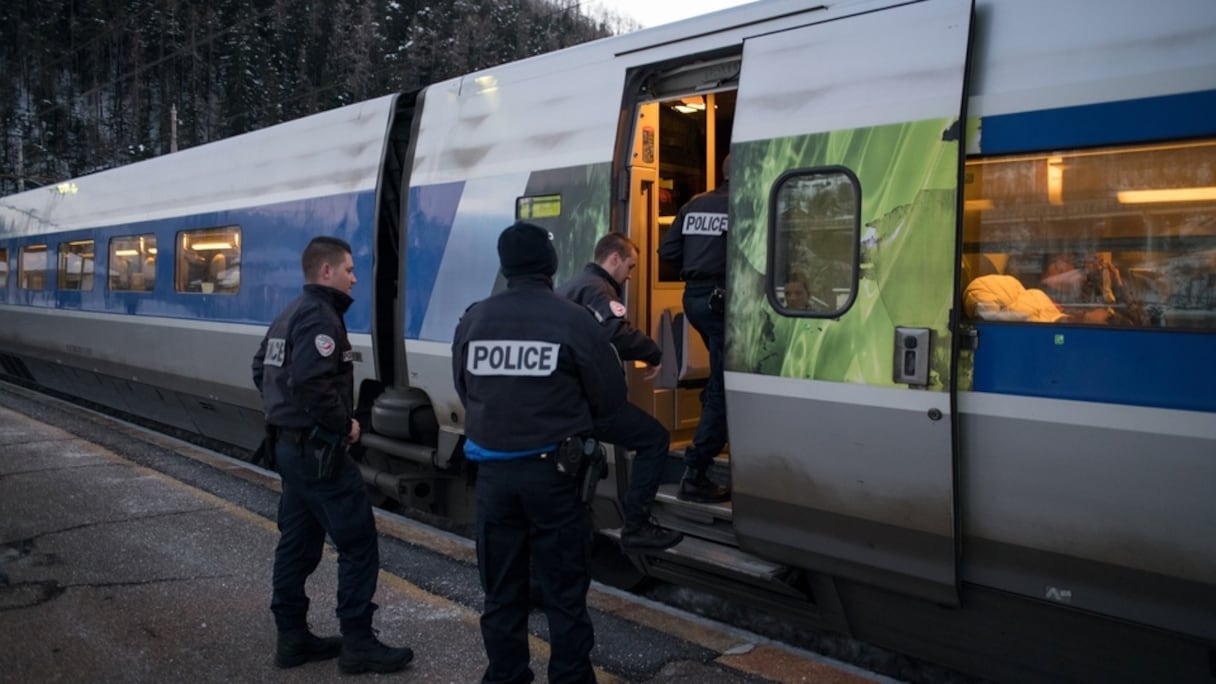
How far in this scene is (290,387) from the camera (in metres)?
3.85

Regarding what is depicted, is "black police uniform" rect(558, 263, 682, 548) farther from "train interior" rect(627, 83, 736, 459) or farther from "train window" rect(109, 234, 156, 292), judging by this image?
"train window" rect(109, 234, 156, 292)

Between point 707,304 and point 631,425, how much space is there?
2.52 ft

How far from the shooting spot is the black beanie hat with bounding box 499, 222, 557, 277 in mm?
3377

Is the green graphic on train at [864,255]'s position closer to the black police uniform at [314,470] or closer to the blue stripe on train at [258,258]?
the black police uniform at [314,470]

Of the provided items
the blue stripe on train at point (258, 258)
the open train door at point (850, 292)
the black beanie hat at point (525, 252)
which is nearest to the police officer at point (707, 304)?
the open train door at point (850, 292)

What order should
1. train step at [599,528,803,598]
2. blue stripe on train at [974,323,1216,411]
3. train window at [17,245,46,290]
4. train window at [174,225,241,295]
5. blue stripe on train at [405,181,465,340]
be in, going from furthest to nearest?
train window at [17,245,46,290] < train window at [174,225,241,295] < blue stripe on train at [405,181,465,340] < train step at [599,528,803,598] < blue stripe on train at [974,323,1216,411]

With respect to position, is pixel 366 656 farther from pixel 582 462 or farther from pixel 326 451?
pixel 582 462

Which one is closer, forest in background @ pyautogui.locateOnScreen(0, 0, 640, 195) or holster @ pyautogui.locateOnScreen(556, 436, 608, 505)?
holster @ pyautogui.locateOnScreen(556, 436, 608, 505)

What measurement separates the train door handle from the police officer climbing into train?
2.26 m

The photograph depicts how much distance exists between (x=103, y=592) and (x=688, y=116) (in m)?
4.35

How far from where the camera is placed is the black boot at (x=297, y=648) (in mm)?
3916

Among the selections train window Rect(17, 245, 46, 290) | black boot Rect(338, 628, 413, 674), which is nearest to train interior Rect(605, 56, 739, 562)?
black boot Rect(338, 628, 413, 674)

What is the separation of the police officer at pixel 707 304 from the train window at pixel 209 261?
505cm

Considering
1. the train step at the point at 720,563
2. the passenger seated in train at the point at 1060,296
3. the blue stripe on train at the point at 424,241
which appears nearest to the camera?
the passenger seated in train at the point at 1060,296
